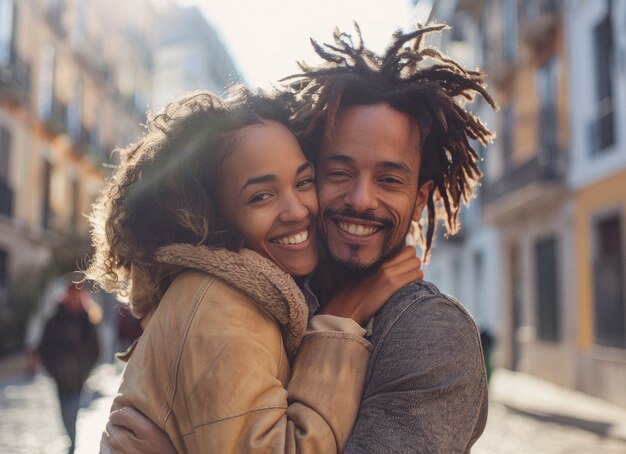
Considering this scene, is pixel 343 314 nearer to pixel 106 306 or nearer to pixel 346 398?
pixel 346 398

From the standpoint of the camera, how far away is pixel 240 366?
2.08 meters

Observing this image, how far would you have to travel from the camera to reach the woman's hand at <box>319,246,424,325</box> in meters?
2.45

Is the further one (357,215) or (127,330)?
(127,330)

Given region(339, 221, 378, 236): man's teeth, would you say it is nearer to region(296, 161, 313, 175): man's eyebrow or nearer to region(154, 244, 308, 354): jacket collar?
region(296, 161, 313, 175): man's eyebrow

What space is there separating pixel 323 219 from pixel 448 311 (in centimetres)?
55

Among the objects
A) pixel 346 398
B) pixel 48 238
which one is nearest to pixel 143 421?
pixel 346 398

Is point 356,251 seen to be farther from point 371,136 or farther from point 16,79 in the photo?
point 16,79

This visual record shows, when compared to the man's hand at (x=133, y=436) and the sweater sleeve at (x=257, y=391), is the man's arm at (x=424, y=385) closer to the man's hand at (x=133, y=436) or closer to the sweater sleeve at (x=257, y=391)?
the sweater sleeve at (x=257, y=391)

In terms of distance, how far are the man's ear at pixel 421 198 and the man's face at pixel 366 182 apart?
0.16 metres

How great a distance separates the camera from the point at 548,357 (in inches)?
715

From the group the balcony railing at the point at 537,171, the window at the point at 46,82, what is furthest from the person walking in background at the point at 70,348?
the window at the point at 46,82

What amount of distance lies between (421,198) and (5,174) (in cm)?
2276

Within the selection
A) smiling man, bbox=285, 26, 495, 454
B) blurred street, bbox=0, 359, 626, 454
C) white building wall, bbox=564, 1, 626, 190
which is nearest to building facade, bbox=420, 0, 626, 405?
white building wall, bbox=564, 1, 626, 190

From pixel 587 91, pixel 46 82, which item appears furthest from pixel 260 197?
pixel 46 82
